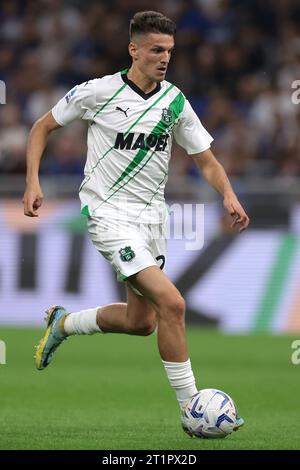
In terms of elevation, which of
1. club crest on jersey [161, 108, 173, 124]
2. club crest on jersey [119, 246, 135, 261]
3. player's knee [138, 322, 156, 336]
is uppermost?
club crest on jersey [161, 108, 173, 124]

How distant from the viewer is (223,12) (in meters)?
18.8

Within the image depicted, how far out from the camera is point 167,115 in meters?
7.62

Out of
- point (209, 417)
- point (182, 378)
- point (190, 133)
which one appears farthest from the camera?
point (190, 133)

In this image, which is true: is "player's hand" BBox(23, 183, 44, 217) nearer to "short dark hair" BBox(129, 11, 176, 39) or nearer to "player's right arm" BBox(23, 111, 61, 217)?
"player's right arm" BBox(23, 111, 61, 217)

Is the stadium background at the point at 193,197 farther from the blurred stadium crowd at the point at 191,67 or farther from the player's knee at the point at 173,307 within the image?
the player's knee at the point at 173,307

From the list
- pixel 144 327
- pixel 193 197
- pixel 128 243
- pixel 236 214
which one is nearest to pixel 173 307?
pixel 128 243

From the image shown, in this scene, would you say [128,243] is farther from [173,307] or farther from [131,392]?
[131,392]

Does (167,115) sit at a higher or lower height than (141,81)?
lower

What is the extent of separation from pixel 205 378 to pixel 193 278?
4.26 metres

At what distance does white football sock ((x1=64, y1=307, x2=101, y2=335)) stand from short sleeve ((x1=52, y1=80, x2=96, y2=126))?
1461 mm

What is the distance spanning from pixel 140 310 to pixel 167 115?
1.32m

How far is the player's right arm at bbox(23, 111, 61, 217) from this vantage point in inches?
281

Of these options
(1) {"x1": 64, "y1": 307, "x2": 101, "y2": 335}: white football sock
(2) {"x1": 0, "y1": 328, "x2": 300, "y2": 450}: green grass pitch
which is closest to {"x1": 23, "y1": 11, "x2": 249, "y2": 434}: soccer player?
(1) {"x1": 64, "y1": 307, "x2": 101, "y2": 335}: white football sock

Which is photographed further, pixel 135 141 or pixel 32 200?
pixel 135 141
